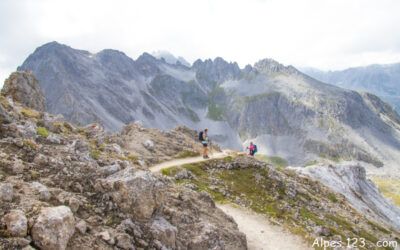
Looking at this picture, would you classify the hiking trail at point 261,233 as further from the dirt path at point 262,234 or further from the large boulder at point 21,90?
the large boulder at point 21,90

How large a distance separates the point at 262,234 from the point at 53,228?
14.2 metres

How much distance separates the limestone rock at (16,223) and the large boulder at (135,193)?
11.2ft

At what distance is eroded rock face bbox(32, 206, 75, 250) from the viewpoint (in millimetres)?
6570

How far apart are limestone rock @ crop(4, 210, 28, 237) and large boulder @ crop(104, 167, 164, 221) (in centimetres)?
341

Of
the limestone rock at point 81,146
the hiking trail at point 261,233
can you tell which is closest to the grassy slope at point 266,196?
the hiking trail at point 261,233

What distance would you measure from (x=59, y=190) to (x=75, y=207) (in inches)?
39.6

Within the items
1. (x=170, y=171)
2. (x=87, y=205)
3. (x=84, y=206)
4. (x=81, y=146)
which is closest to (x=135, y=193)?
(x=87, y=205)

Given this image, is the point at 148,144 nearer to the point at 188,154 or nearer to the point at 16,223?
the point at 188,154

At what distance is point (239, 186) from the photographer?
25578 mm

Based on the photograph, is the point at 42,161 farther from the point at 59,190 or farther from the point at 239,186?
the point at 239,186

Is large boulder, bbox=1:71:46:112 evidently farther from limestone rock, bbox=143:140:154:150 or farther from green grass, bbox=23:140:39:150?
green grass, bbox=23:140:39:150

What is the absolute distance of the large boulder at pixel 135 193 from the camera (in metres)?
9.71

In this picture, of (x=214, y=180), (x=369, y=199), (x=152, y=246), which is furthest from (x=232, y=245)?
(x=369, y=199)

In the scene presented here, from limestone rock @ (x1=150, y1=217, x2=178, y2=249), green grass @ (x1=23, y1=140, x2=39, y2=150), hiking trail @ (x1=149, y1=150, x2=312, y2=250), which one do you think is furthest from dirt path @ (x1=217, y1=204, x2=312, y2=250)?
green grass @ (x1=23, y1=140, x2=39, y2=150)
